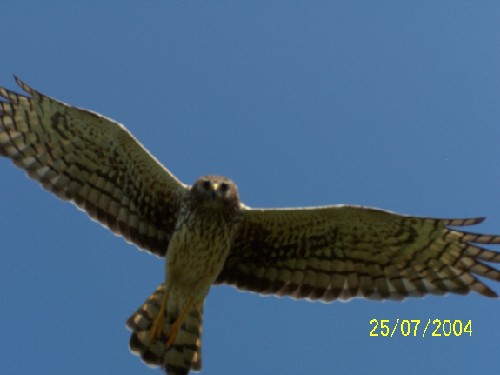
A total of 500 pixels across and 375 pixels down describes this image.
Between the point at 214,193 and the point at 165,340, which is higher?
the point at 214,193

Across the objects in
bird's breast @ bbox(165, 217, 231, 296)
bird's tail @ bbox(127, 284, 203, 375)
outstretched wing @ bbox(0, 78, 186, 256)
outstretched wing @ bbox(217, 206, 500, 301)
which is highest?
outstretched wing @ bbox(0, 78, 186, 256)

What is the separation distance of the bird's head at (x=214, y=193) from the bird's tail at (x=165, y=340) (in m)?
1.08

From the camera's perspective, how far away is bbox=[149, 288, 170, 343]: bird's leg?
9750mm

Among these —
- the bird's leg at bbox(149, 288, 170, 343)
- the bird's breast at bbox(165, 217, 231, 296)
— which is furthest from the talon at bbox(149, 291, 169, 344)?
the bird's breast at bbox(165, 217, 231, 296)

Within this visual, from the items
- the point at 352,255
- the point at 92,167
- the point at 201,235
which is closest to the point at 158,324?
the point at 201,235

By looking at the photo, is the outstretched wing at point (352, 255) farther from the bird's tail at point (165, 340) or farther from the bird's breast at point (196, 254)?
the bird's tail at point (165, 340)

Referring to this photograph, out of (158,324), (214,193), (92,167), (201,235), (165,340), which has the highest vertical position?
(92,167)

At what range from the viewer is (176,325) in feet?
32.4

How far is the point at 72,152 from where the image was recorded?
10.1m

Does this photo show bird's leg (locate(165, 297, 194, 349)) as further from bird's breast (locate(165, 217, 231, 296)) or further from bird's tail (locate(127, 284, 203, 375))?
bird's breast (locate(165, 217, 231, 296))

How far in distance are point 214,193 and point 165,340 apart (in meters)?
1.71

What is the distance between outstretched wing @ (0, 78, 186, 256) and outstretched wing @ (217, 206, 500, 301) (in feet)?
3.03

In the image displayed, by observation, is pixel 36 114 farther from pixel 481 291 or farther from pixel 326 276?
pixel 481 291

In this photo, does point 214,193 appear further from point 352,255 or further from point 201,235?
point 352,255
